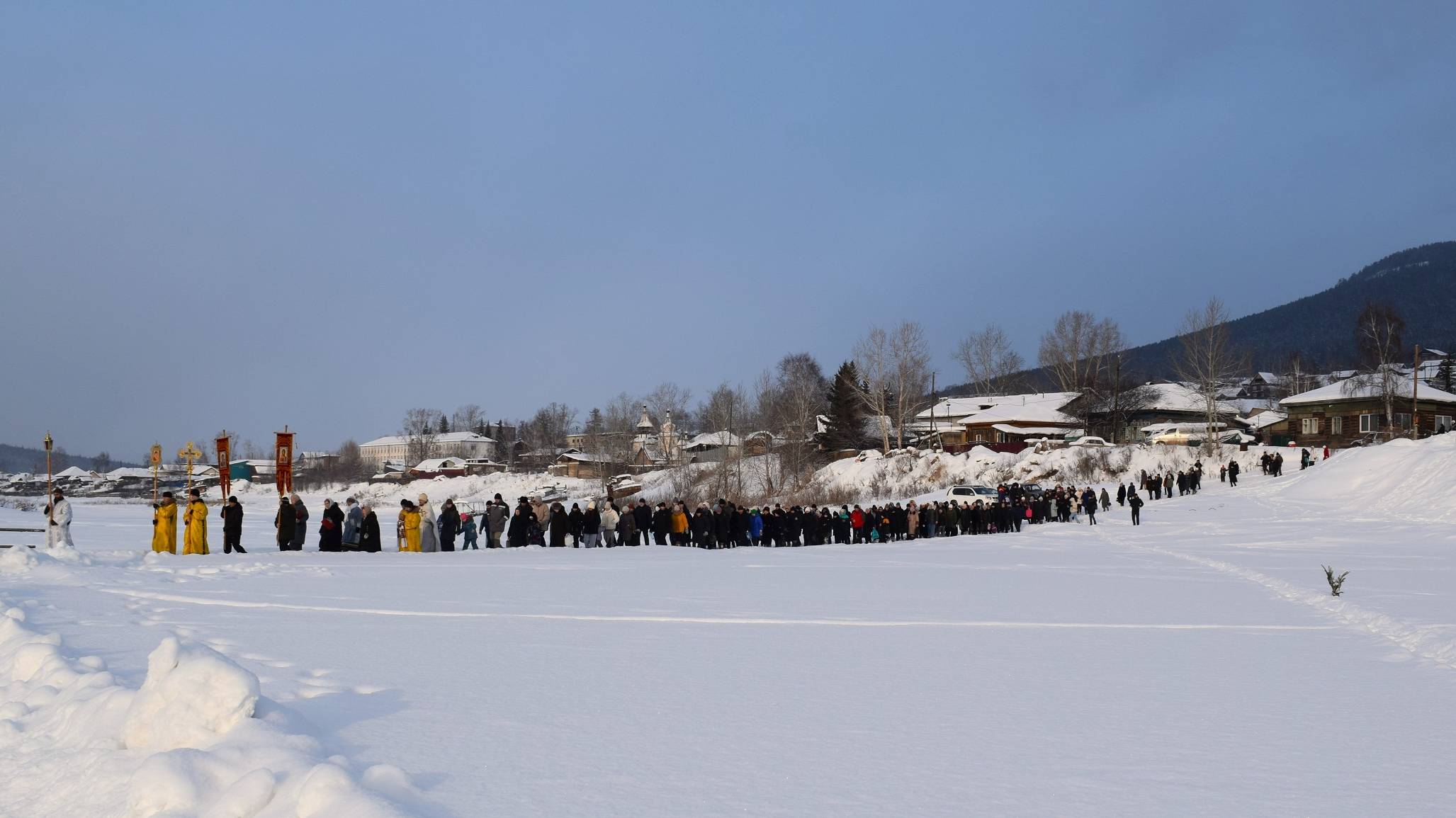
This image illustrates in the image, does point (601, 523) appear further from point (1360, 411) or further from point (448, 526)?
point (1360, 411)

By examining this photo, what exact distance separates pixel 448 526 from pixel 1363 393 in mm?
56469

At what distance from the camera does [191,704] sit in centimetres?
546

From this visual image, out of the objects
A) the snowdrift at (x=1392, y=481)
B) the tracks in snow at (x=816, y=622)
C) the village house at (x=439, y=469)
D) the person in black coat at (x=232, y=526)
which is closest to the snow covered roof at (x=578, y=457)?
the village house at (x=439, y=469)

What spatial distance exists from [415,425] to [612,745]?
157 m

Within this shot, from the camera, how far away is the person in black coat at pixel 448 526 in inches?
883

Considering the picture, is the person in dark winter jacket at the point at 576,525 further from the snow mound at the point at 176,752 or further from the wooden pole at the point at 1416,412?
the wooden pole at the point at 1416,412

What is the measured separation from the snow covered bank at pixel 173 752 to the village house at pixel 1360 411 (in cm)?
6184

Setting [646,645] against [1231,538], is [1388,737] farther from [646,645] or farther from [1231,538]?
[1231,538]

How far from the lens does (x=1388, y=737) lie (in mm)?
6211

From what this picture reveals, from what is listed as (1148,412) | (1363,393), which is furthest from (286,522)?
(1148,412)

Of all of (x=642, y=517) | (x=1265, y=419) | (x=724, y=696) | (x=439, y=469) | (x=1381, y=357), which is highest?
(x=1381, y=357)

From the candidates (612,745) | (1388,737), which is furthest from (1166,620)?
(612,745)

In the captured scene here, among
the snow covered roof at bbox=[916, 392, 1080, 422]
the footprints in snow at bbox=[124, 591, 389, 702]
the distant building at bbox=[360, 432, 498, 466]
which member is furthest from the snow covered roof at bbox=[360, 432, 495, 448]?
the footprints in snow at bbox=[124, 591, 389, 702]

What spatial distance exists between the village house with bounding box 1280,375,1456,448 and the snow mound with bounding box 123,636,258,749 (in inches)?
2433
